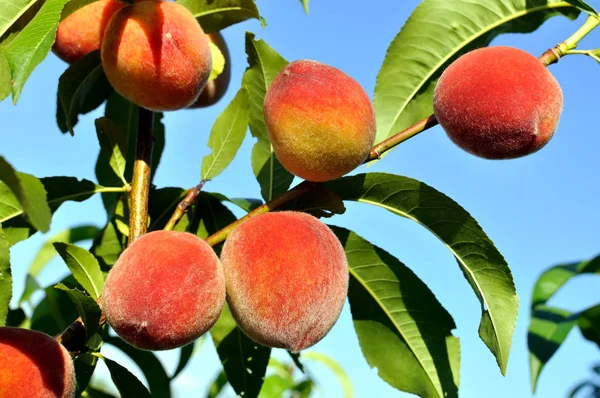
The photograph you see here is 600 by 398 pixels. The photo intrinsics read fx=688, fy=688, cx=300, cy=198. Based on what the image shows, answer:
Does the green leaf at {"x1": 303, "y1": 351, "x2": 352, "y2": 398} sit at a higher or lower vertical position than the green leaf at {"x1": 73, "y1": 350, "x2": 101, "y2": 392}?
lower

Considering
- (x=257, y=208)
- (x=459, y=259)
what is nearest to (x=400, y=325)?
(x=459, y=259)

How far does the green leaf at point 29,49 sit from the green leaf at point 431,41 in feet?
2.73

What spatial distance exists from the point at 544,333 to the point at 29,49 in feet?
5.81

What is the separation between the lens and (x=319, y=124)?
4.75 feet

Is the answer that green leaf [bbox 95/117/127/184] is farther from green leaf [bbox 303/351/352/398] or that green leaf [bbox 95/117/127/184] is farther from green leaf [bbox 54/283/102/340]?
green leaf [bbox 303/351/352/398]

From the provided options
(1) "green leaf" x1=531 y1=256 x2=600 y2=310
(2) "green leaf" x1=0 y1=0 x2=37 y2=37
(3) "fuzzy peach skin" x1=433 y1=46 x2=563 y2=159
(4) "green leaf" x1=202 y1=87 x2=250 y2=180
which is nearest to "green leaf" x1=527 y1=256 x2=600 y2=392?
(1) "green leaf" x1=531 y1=256 x2=600 y2=310

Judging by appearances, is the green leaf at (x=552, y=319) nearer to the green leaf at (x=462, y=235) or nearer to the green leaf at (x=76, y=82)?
the green leaf at (x=462, y=235)

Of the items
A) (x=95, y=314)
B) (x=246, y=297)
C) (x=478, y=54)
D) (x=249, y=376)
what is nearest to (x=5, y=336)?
(x=95, y=314)

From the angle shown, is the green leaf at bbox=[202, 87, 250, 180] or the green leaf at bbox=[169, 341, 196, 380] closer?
the green leaf at bbox=[202, 87, 250, 180]

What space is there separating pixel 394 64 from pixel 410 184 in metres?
0.38

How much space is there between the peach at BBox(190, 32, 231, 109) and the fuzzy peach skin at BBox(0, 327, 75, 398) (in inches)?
37.2

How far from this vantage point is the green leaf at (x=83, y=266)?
153cm

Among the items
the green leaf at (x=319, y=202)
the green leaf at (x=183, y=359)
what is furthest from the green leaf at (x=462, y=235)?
the green leaf at (x=183, y=359)

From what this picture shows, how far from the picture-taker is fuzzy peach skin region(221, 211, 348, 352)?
134cm
